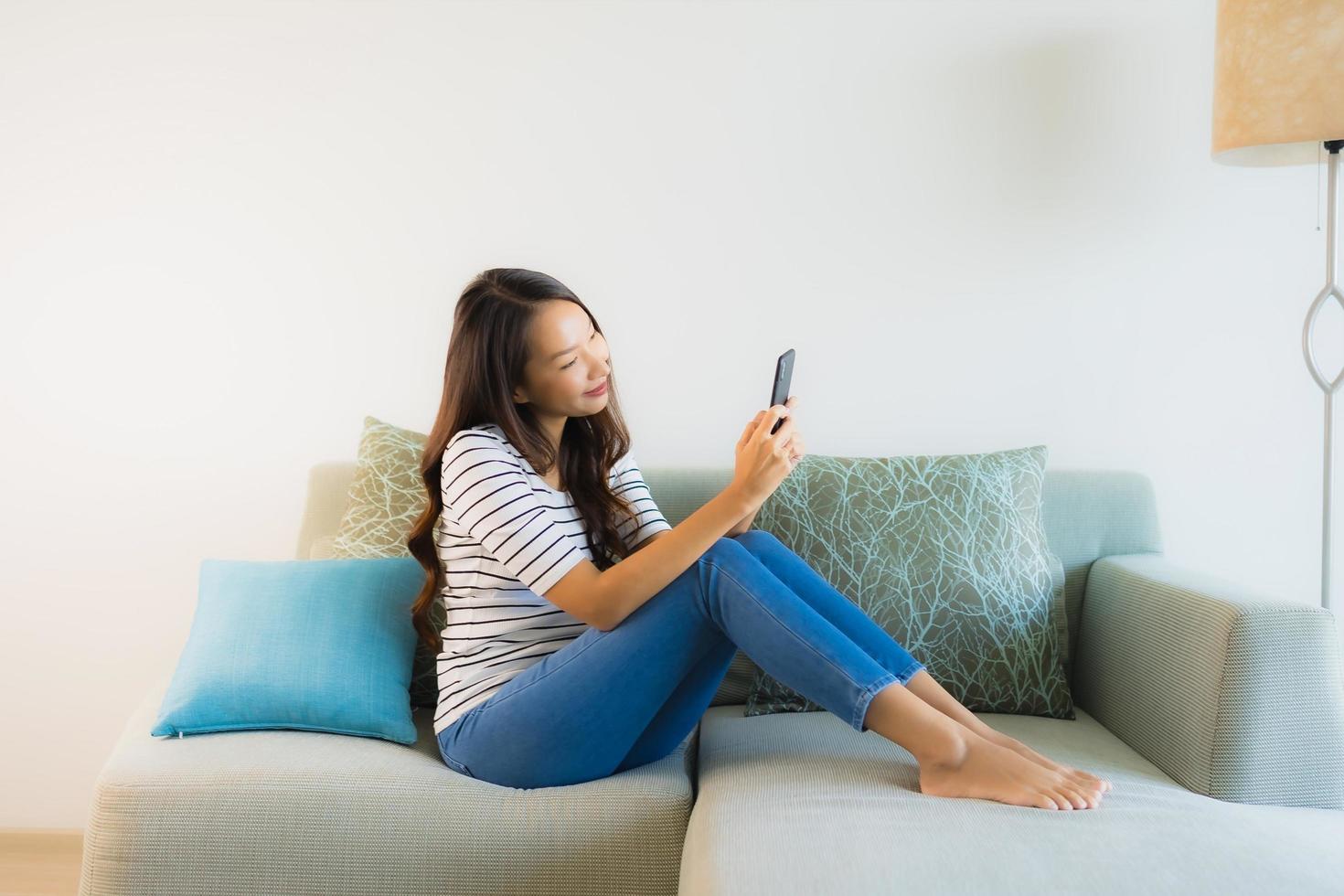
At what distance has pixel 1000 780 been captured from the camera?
4.51 feet

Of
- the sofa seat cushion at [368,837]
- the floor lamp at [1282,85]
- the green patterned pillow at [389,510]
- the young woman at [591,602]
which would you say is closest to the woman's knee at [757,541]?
the young woman at [591,602]

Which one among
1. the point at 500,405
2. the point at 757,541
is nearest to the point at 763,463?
the point at 757,541

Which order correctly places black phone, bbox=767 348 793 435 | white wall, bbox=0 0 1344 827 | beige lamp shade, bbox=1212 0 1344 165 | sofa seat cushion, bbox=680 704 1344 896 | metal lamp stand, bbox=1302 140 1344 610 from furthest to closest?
white wall, bbox=0 0 1344 827, metal lamp stand, bbox=1302 140 1344 610, beige lamp shade, bbox=1212 0 1344 165, black phone, bbox=767 348 793 435, sofa seat cushion, bbox=680 704 1344 896

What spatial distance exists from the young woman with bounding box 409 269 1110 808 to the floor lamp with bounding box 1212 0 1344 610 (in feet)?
3.29

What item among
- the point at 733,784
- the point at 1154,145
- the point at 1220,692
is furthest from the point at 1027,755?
the point at 1154,145

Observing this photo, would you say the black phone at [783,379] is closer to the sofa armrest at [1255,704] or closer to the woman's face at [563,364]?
the woman's face at [563,364]

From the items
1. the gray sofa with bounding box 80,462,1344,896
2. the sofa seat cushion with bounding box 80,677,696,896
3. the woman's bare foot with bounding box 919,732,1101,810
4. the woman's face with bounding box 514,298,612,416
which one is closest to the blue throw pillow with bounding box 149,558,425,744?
the gray sofa with bounding box 80,462,1344,896

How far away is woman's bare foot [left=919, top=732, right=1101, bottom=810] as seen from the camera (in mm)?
1356

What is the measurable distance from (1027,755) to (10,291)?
226cm

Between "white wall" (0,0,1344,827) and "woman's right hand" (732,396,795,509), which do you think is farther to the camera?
"white wall" (0,0,1344,827)

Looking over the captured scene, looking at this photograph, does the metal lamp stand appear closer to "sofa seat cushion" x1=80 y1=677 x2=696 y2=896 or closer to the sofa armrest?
the sofa armrest

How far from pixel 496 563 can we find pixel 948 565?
2.52 ft

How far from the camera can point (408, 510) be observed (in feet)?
6.41

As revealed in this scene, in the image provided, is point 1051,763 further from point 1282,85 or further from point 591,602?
point 1282,85
